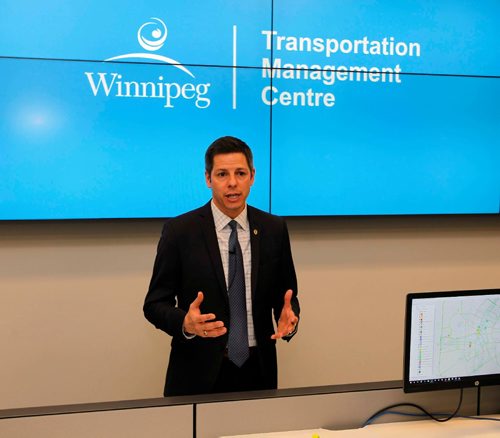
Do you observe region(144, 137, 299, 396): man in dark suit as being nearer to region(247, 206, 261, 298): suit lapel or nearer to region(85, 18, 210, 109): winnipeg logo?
region(247, 206, 261, 298): suit lapel

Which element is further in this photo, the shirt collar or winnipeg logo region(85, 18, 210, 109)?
winnipeg logo region(85, 18, 210, 109)

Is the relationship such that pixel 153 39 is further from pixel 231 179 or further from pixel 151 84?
pixel 231 179

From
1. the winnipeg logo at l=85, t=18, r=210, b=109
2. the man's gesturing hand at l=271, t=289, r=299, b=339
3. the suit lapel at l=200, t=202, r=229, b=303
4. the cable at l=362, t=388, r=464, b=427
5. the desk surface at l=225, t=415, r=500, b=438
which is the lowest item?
the desk surface at l=225, t=415, r=500, b=438

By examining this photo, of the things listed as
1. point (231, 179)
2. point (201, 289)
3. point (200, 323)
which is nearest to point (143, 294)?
point (201, 289)

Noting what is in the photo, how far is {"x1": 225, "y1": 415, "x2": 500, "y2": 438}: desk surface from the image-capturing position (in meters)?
1.63

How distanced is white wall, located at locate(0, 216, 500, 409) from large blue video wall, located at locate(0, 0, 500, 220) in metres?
0.16

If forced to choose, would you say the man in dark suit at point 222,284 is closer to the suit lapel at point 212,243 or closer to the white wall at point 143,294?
the suit lapel at point 212,243

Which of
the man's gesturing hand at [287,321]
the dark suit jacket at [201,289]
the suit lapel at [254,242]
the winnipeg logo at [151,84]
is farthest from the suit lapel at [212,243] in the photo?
the winnipeg logo at [151,84]

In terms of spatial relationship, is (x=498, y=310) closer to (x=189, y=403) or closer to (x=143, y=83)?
(x=189, y=403)

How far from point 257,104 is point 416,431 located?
200 cm

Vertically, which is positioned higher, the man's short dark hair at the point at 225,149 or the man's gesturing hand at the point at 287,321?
the man's short dark hair at the point at 225,149

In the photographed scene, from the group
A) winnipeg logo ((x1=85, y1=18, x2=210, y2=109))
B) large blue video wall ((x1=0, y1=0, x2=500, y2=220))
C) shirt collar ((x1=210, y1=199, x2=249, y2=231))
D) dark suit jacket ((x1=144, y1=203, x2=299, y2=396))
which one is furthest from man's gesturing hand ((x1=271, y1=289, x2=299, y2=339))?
winnipeg logo ((x1=85, y1=18, x2=210, y2=109))

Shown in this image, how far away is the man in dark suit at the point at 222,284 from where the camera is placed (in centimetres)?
222

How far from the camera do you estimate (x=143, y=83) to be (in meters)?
3.07
